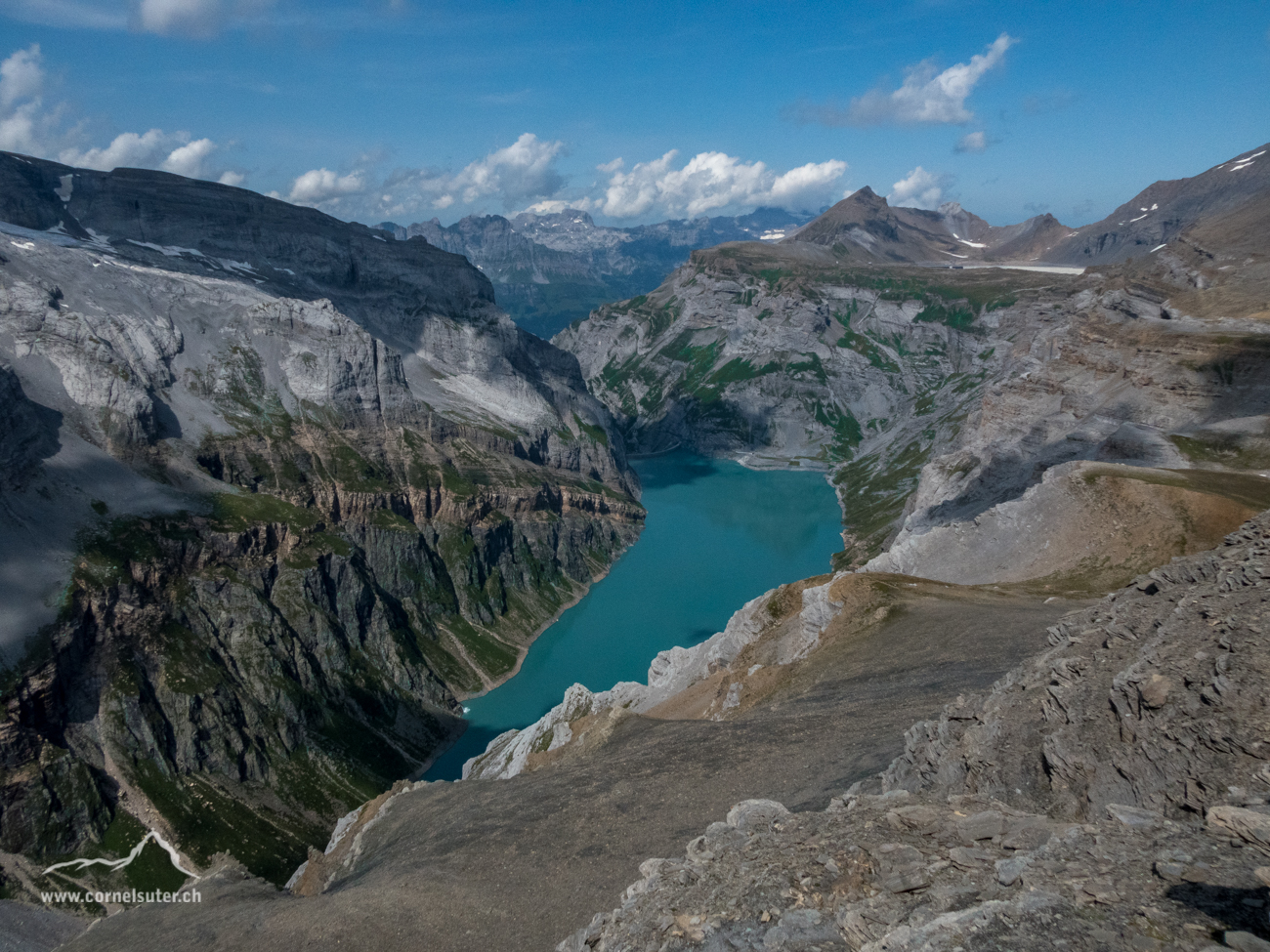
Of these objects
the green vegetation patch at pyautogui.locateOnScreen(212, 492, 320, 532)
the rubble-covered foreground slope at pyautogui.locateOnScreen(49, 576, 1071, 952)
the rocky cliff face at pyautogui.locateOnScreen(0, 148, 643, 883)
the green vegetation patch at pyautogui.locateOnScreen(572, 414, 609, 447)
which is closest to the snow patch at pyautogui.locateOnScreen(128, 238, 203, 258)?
the rocky cliff face at pyautogui.locateOnScreen(0, 148, 643, 883)

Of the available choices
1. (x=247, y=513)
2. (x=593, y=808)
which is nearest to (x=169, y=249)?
(x=247, y=513)

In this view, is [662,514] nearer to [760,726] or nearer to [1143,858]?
[760,726]

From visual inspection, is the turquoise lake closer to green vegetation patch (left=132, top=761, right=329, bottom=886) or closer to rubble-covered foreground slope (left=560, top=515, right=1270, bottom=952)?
green vegetation patch (left=132, top=761, right=329, bottom=886)

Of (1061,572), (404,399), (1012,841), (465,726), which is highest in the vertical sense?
(404,399)

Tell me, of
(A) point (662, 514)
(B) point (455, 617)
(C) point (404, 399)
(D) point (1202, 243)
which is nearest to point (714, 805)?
(B) point (455, 617)

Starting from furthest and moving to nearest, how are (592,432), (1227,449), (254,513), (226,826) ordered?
1. (592,432)
2. (254,513)
3. (226,826)
4. (1227,449)

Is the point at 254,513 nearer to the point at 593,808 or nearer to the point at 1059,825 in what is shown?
the point at 593,808
